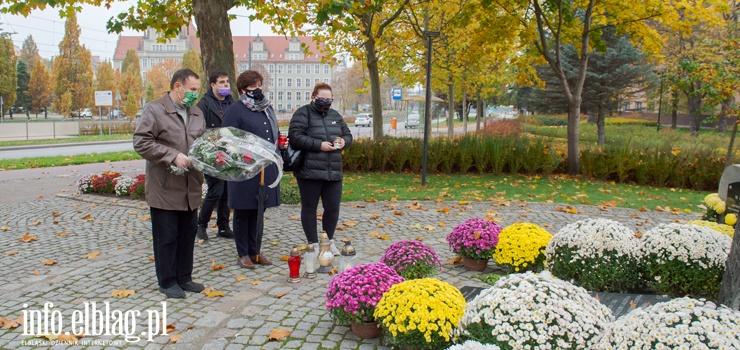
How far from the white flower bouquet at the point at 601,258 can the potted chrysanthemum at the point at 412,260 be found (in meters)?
1.12

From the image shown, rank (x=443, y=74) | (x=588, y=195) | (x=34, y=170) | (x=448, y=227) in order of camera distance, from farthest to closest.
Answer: (x=443, y=74)
(x=34, y=170)
(x=588, y=195)
(x=448, y=227)

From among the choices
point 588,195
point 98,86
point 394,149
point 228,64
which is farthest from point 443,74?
point 98,86

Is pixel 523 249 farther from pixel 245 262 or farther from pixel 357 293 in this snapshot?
pixel 245 262

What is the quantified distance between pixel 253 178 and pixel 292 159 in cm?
43

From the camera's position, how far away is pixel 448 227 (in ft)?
25.5

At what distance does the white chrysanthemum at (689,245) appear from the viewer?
4.37 meters

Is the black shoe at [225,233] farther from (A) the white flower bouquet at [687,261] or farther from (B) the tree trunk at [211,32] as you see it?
(A) the white flower bouquet at [687,261]

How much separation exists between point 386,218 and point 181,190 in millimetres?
4229

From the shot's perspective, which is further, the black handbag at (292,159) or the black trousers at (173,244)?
the black handbag at (292,159)

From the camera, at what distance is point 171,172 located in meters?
4.56

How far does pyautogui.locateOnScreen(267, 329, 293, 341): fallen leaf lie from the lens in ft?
12.7

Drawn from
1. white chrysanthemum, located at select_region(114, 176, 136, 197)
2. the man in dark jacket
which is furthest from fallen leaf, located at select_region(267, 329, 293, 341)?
white chrysanthemum, located at select_region(114, 176, 136, 197)

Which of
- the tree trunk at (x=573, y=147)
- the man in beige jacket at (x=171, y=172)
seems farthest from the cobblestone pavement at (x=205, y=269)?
the tree trunk at (x=573, y=147)

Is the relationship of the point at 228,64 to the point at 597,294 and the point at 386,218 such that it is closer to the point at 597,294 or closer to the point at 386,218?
the point at 386,218
